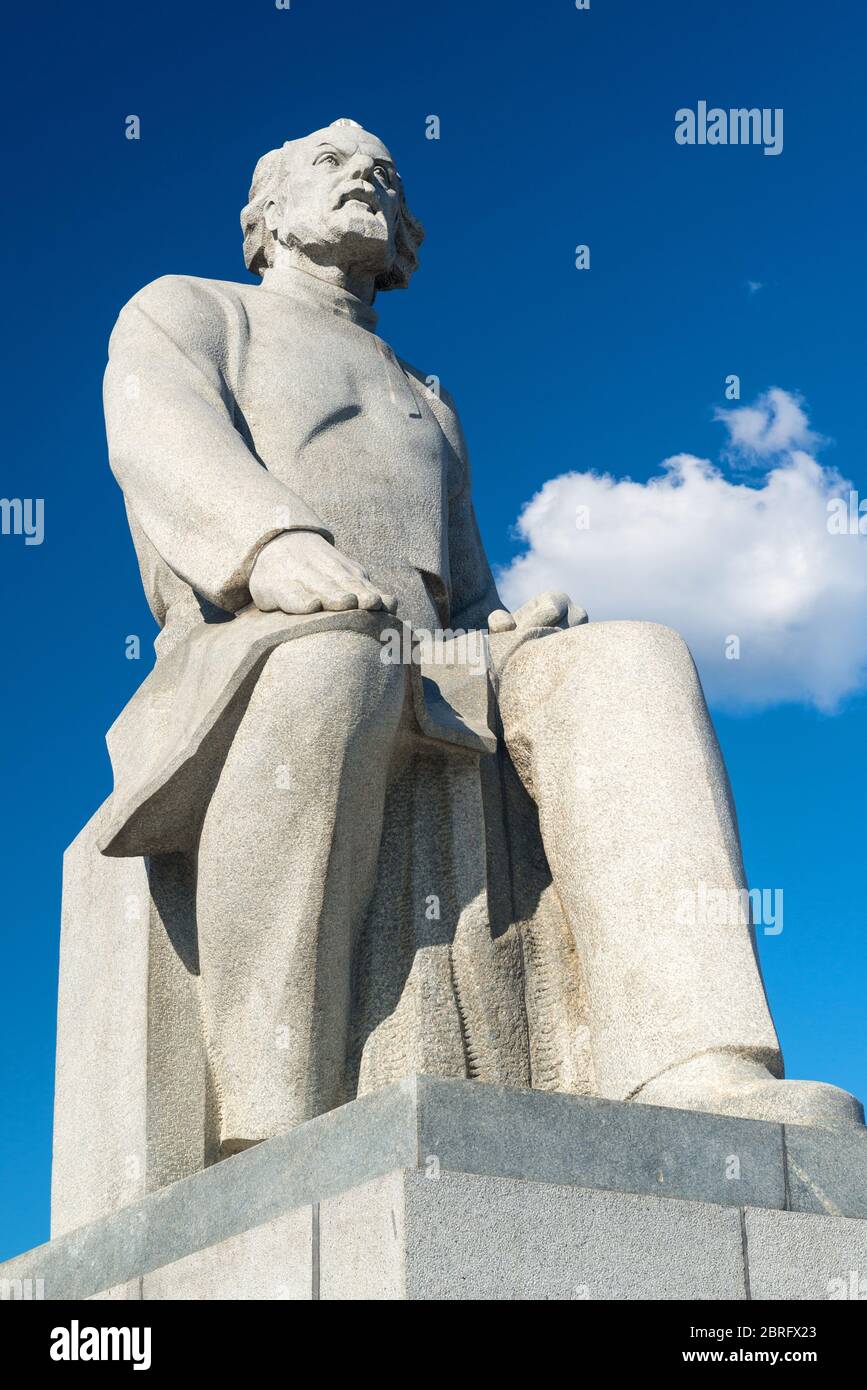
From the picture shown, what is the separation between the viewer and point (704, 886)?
17.6 feet

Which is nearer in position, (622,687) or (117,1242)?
(117,1242)

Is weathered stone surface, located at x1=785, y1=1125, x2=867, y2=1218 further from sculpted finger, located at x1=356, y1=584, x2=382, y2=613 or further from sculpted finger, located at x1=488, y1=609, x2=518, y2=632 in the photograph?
sculpted finger, located at x1=488, y1=609, x2=518, y2=632

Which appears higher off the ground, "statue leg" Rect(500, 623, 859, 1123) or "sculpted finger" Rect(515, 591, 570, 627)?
"sculpted finger" Rect(515, 591, 570, 627)

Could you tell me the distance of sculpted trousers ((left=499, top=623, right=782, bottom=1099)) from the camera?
5230 millimetres

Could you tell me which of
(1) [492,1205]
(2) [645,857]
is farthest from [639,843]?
(1) [492,1205]

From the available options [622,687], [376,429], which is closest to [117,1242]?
[622,687]

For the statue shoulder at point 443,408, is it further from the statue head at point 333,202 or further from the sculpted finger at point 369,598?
the sculpted finger at point 369,598

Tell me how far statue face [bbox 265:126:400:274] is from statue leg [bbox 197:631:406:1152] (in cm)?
216

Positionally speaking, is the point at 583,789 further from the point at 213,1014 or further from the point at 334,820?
the point at 213,1014

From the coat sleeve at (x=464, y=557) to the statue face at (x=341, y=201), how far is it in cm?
66

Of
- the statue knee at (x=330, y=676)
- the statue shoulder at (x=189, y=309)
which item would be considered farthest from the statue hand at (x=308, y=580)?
the statue shoulder at (x=189, y=309)

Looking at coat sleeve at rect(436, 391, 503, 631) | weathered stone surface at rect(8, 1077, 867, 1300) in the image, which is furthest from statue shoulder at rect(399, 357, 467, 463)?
weathered stone surface at rect(8, 1077, 867, 1300)

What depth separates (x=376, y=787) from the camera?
5.42 metres
